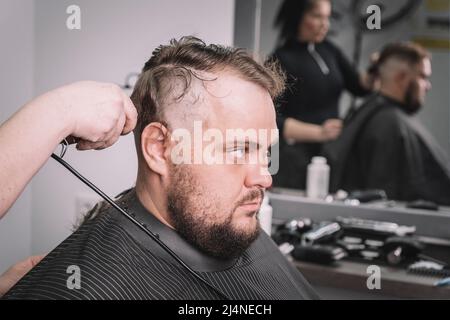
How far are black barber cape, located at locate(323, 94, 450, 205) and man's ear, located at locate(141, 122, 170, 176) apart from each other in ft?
3.50

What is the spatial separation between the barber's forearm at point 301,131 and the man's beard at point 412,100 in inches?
11.9

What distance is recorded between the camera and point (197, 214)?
3.76ft

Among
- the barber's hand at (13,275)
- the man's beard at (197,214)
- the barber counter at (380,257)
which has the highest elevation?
the man's beard at (197,214)

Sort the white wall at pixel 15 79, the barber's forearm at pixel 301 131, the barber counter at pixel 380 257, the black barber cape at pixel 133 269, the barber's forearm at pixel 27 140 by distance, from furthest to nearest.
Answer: the barber's forearm at pixel 301 131 < the barber counter at pixel 380 257 < the white wall at pixel 15 79 < the black barber cape at pixel 133 269 < the barber's forearm at pixel 27 140

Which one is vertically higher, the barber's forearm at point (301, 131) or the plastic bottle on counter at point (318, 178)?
the barber's forearm at point (301, 131)

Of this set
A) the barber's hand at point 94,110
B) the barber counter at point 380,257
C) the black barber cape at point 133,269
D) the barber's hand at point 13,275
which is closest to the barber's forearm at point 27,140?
the barber's hand at point 94,110

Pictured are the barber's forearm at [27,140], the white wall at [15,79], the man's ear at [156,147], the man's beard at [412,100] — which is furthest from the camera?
the man's beard at [412,100]

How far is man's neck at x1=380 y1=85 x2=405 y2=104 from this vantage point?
2027 mm

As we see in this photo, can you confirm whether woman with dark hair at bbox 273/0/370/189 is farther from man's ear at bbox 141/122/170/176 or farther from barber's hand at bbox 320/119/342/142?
man's ear at bbox 141/122/170/176

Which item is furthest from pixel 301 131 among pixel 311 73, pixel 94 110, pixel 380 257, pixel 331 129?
pixel 94 110

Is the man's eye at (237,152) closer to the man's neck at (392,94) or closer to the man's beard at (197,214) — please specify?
the man's beard at (197,214)

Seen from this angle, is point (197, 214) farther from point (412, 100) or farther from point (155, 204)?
point (412, 100)

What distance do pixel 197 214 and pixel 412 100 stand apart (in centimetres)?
111

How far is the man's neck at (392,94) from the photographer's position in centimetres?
203
